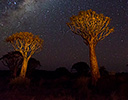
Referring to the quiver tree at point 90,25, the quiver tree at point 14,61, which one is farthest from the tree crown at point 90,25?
the quiver tree at point 14,61

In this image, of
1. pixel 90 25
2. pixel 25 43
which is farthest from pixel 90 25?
pixel 25 43

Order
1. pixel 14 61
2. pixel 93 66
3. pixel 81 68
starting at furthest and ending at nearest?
1. pixel 81 68
2. pixel 14 61
3. pixel 93 66

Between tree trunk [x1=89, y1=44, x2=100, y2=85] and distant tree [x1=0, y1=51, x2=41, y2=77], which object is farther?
distant tree [x1=0, y1=51, x2=41, y2=77]

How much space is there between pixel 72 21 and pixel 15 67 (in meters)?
12.7

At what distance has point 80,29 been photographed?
1134 centimetres

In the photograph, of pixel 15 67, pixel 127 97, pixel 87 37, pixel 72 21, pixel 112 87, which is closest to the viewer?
pixel 127 97

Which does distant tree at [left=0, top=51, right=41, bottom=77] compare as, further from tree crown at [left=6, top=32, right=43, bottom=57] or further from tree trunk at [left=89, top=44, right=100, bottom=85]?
tree trunk at [left=89, top=44, right=100, bottom=85]

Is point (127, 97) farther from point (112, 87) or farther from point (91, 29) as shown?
point (91, 29)

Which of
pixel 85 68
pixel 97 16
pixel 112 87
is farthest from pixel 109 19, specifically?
pixel 85 68

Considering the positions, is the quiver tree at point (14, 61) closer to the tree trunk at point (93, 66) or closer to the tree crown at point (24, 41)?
the tree crown at point (24, 41)

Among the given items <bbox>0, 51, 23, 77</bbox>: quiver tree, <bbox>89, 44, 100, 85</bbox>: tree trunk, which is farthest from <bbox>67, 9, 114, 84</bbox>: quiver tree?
<bbox>0, 51, 23, 77</bbox>: quiver tree

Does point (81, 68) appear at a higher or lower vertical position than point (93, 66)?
lower

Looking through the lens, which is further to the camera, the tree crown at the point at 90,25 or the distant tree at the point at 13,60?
the distant tree at the point at 13,60

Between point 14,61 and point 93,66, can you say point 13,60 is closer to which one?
point 14,61
